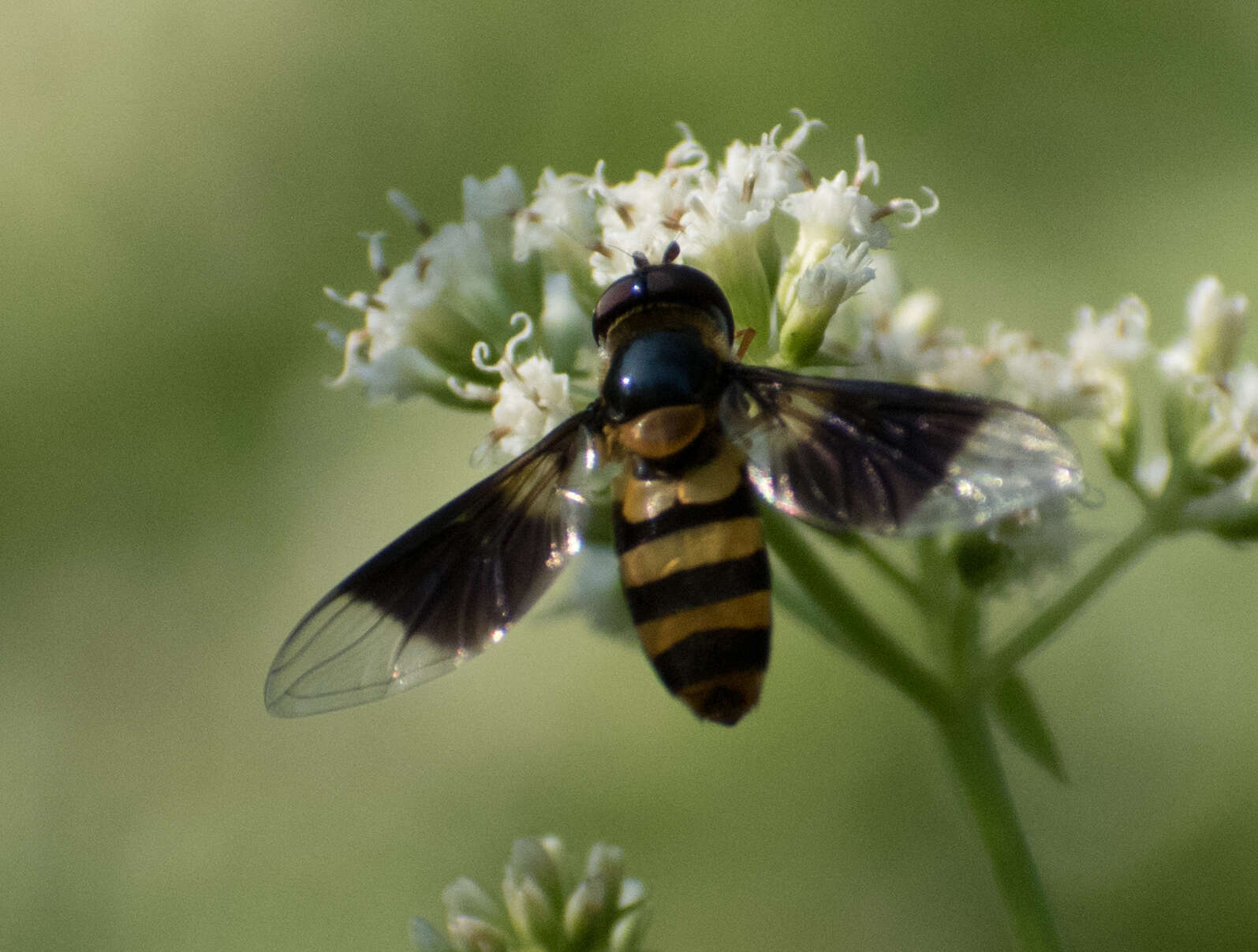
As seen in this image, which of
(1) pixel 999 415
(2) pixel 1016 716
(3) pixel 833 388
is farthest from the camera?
(2) pixel 1016 716

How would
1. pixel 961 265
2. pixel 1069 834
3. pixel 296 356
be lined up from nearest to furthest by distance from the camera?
pixel 1069 834 → pixel 961 265 → pixel 296 356

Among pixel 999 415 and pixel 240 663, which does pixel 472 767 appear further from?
pixel 999 415

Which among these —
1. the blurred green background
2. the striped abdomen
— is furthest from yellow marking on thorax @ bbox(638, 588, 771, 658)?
the blurred green background

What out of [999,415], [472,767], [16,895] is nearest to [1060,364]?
[999,415]

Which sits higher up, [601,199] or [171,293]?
[171,293]

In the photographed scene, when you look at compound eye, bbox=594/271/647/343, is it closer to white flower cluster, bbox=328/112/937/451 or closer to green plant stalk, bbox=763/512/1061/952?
white flower cluster, bbox=328/112/937/451

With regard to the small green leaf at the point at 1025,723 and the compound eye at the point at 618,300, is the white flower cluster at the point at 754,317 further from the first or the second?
the small green leaf at the point at 1025,723

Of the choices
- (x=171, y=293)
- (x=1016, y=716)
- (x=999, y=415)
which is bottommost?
(x=1016, y=716)

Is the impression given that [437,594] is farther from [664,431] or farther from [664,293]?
[664,293]

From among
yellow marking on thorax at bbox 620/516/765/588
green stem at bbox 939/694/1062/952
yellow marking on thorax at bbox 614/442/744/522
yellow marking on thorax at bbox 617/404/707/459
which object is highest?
yellow marking on thorax at bbox 617/404/707/459
